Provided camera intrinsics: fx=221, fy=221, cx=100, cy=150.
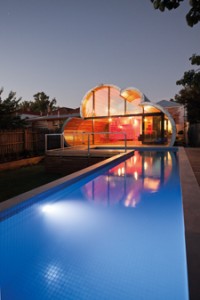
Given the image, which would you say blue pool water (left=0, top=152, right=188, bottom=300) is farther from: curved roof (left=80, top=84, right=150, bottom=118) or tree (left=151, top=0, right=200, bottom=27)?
curved roof (left=80, top=84, right=150, bottom=118)

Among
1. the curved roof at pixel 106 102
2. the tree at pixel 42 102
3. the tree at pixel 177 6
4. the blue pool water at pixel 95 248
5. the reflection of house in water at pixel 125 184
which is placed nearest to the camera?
the blue pool water at pixel 95 248

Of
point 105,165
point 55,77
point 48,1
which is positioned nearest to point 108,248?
point 105,165

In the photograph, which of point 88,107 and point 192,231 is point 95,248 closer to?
point 192,231

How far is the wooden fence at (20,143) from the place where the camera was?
11555mm

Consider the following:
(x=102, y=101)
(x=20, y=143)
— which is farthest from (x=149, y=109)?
(x=20, y=143)

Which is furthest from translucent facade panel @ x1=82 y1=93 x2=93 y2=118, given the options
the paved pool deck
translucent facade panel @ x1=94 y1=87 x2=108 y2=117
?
the paved pool deck

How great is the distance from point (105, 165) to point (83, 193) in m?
2.74

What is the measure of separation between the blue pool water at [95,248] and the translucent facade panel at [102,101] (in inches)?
530

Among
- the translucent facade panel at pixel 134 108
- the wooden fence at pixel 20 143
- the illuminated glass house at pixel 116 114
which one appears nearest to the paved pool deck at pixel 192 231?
the wooden fence at pixel 20 143

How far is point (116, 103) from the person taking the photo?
57.3ft

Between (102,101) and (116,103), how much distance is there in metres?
1.21

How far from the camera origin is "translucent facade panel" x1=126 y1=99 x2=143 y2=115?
16720 mm

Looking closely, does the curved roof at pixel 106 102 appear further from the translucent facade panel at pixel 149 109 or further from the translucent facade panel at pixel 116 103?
the translucent facade panel at pixel 149 109

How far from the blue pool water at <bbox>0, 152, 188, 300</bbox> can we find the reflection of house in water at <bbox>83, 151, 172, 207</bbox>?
0.22 ft
